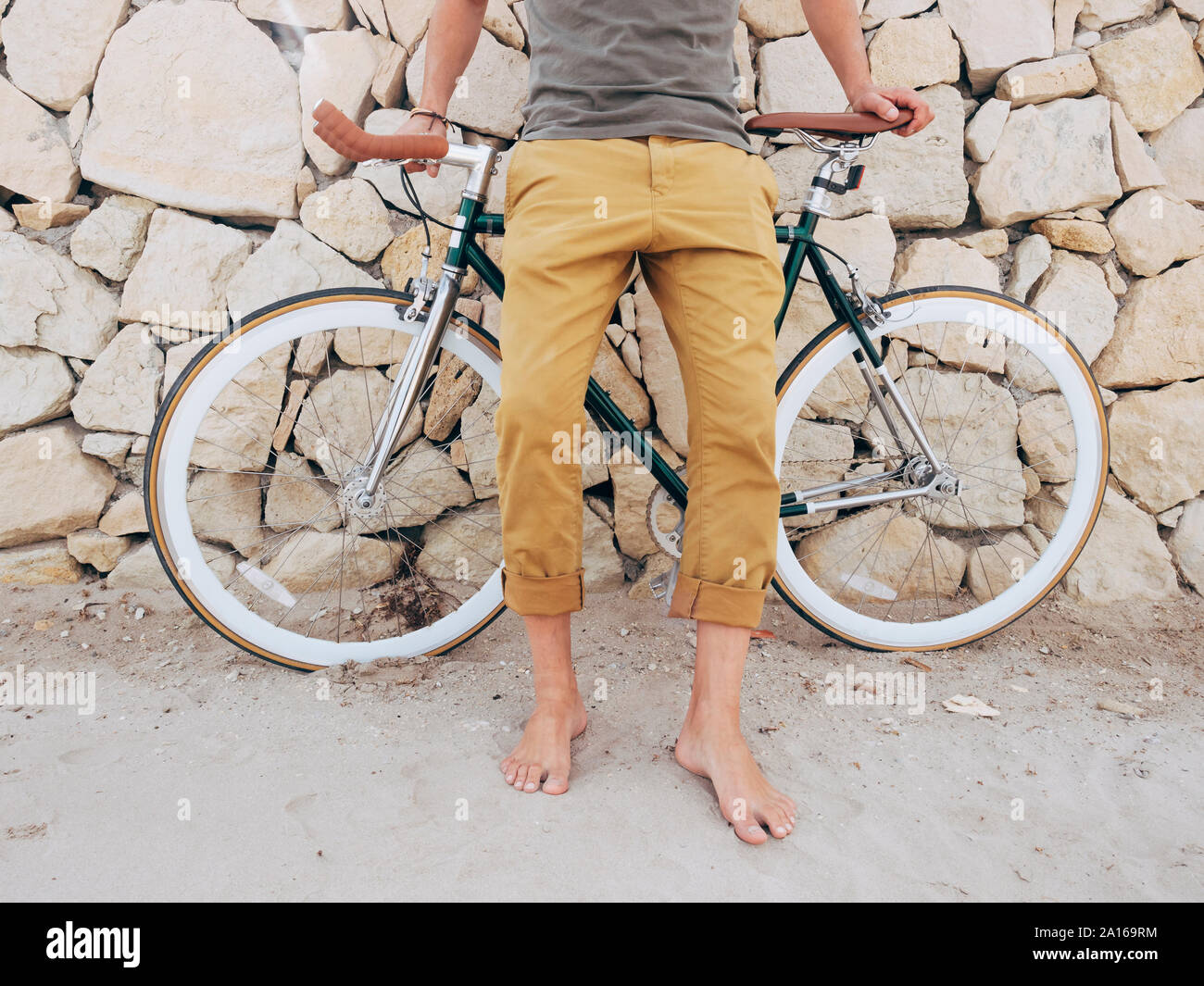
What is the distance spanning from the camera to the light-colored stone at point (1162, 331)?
2.12m

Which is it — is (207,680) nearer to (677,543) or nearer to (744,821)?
(677,543)

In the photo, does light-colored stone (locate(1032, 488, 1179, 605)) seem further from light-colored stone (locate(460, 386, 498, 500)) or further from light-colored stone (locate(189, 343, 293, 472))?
light-colored stone (locate(189, 343, 293, 472))

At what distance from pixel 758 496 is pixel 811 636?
83cm

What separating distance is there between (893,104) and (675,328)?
661mm

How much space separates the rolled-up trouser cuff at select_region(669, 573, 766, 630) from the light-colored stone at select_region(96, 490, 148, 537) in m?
1.62

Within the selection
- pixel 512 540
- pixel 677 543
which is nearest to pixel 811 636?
pixel 677 543

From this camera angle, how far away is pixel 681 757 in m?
1.46

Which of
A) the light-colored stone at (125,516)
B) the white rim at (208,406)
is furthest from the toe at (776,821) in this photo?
the light-colored stone at (125,516)

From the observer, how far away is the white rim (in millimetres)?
1664

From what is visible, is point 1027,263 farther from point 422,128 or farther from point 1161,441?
point 422,128

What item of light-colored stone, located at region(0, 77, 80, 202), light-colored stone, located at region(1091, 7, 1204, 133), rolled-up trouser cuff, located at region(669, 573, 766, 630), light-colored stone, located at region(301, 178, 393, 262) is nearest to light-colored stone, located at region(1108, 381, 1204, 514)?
light-colored stone, located at region(1091, 7, 1204, 133)

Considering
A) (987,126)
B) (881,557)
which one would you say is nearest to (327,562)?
(881,557)

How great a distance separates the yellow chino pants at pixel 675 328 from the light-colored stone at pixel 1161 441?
143 cm

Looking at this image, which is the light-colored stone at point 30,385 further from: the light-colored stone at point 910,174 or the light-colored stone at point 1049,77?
the light-colored stone at point 1049,77
